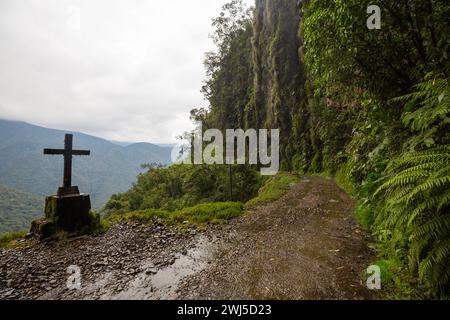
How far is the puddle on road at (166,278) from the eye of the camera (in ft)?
11.5

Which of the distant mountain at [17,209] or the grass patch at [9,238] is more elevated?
the grass patch at [9,238]

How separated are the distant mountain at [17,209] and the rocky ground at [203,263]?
3721 inches

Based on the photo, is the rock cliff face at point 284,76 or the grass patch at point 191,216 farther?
the rock cliff face at point 284,76

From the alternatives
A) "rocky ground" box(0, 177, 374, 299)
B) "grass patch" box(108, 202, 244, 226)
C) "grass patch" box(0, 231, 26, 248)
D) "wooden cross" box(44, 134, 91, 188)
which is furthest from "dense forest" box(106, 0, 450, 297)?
"grass patch" box(0, 231, 26, 248)

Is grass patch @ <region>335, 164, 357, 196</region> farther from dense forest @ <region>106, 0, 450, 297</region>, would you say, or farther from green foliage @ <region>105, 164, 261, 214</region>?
green foliage @ <region>105, 164, 261, 214</region>

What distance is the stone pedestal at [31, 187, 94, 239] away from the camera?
622 centimetres

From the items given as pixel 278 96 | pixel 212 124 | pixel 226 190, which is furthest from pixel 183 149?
pixel 226 190

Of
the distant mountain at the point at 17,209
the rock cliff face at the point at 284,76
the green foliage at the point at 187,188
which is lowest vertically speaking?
the distant mountain at the point at 17,209

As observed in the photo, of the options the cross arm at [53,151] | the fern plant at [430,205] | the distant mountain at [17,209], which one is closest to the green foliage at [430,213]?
the fern plant at [430,205]

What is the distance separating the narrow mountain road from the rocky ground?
0.01m

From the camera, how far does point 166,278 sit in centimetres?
402

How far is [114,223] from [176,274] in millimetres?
4270

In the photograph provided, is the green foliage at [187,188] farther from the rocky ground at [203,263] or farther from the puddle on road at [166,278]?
the puddle on road at [166,278]

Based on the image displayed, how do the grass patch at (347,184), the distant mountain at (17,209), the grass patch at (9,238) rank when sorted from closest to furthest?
the grass patch at (9,238) < the grass patch at (347,184) < the distant mountain at (17,209)
